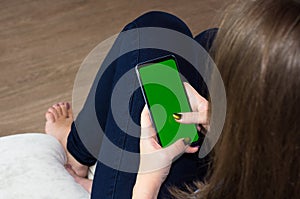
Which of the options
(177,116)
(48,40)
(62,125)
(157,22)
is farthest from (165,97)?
(48,40)

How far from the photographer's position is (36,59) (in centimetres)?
174

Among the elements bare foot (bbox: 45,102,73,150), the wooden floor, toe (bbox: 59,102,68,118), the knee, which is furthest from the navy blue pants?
the wooden floor

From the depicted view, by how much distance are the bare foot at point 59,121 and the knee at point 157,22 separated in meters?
0.36

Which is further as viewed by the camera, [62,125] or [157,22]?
[62,125]

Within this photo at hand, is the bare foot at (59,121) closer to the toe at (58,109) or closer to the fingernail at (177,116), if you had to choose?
the toe at (58,109)

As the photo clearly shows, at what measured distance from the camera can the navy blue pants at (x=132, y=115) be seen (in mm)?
1005

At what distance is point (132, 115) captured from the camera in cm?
102

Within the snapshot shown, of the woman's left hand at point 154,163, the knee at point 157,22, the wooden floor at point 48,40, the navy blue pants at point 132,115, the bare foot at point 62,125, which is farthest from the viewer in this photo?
the wooden floor at point 48,40

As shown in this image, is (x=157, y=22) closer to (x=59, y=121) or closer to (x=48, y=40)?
(x=59, y=121)

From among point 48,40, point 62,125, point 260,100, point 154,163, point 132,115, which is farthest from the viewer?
point 48,40

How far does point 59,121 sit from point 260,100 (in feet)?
2.76

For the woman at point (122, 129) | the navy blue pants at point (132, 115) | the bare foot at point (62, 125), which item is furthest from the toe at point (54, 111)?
the navy blue pants at point (132, 115)

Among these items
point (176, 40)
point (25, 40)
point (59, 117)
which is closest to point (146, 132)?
point (176, 40)

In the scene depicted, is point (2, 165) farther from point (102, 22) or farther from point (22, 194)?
point (102, 22)
